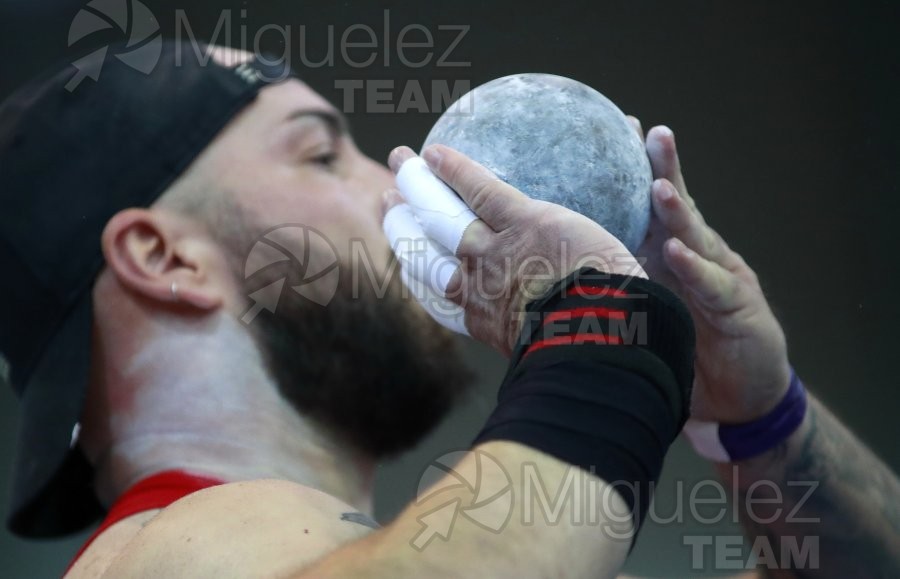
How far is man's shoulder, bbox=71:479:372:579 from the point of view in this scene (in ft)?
2.44

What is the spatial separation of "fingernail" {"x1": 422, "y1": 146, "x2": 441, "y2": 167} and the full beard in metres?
0.34

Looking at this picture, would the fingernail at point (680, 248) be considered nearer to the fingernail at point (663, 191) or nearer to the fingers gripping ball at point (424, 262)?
the fingernail at point (663, 191)

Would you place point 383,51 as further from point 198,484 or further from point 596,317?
point 596,317

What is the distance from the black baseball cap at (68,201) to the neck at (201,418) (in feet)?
0.17

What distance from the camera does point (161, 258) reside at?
117 centimetres

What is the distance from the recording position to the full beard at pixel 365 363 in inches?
46.4

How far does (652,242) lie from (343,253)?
38 centimetres

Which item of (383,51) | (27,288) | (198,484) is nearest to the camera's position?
(198,484)

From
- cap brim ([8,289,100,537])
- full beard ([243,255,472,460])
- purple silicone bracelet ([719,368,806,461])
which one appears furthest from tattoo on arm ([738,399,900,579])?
cap brim ([8,289,100,537])

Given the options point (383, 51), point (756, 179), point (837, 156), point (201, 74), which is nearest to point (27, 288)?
point (201, 74)

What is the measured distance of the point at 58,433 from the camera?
1.10 metres

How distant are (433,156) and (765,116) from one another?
4.65ft
